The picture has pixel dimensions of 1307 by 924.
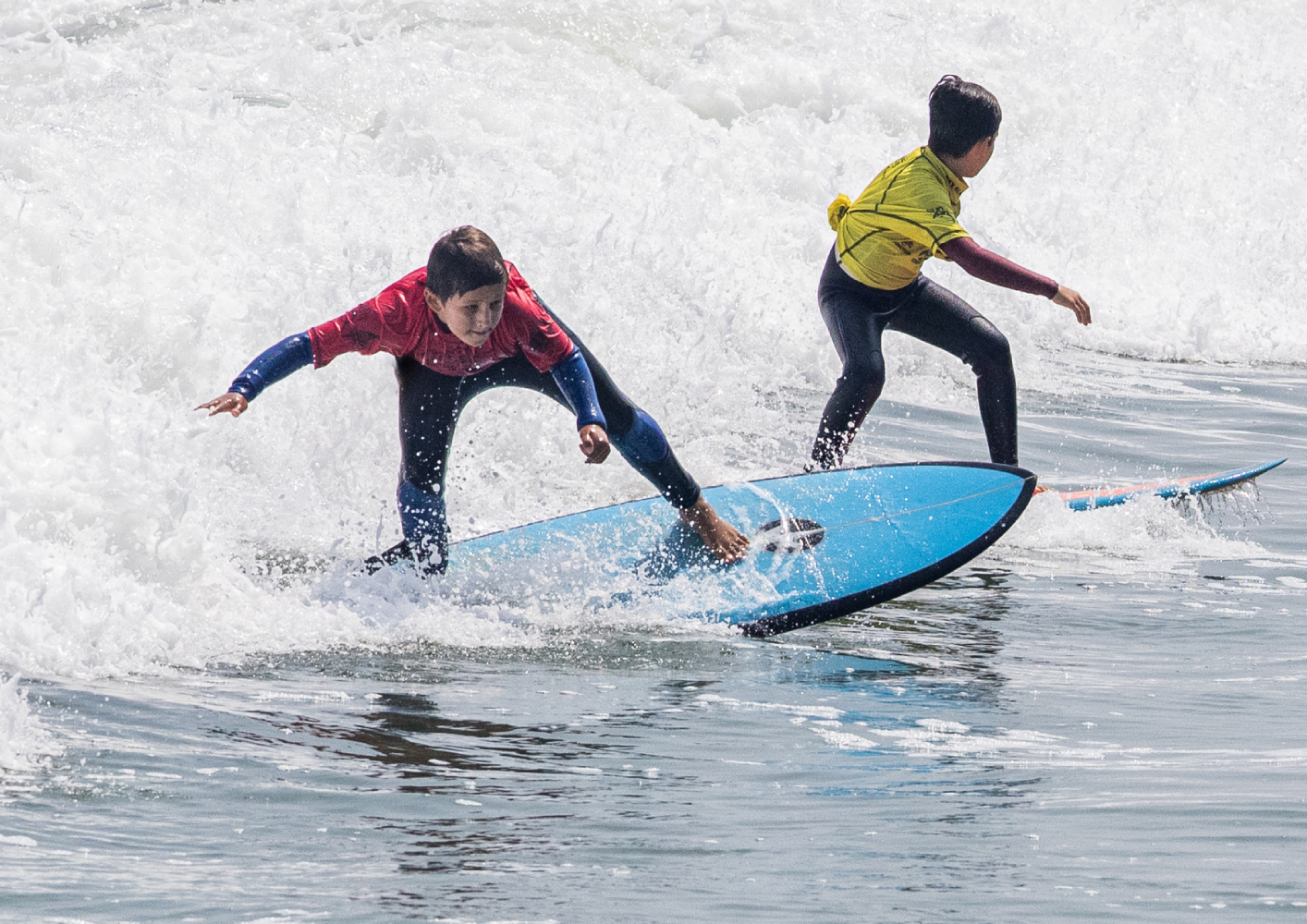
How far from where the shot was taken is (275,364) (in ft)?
15.4

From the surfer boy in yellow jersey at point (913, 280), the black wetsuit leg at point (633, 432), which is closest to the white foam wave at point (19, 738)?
the black wetsuit leg at point (633, 432)

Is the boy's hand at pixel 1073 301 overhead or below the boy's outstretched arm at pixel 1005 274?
below

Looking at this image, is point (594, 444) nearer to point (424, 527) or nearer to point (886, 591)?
point (424, 527)

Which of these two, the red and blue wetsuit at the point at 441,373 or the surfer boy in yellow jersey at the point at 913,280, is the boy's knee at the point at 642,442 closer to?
the red and blue wetsuit at the point at 441,373

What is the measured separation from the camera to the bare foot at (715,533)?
5625 mm

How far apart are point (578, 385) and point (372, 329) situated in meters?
0.65

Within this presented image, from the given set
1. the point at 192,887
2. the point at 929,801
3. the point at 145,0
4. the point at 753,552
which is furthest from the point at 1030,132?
the point at 192,887

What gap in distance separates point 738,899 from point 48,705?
1.88 meters

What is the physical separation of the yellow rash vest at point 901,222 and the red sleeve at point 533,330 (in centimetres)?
183

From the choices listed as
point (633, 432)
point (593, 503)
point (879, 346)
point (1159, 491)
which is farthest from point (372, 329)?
point (1159, 491)

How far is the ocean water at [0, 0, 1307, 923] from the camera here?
3.16 metres

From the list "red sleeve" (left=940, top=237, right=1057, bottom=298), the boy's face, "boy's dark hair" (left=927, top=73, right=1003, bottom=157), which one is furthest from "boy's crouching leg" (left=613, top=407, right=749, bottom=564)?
"boy's dark hair" (left=927, top=73, right=1003, bottom=157)

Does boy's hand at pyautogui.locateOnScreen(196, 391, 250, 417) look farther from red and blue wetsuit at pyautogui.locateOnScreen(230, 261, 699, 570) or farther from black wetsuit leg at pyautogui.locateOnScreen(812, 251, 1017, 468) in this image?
black wetsuit leg at pyautogui.locateOnScreen(812, 251, 1017, 468)

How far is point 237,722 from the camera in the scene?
3.92 metres
